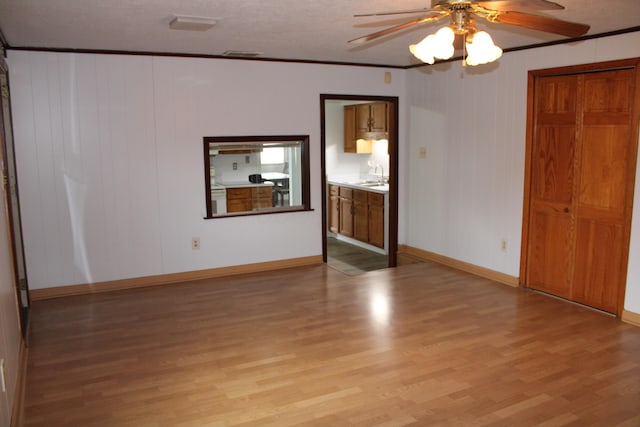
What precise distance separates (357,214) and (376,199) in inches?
22.8

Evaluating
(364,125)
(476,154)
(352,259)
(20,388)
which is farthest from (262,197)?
(20,388)

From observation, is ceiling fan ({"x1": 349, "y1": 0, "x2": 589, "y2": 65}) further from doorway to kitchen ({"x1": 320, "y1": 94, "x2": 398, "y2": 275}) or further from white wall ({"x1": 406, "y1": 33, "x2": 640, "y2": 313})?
→ doorway to kitchen ({"x1": 320, "y1": 94, "x2": 398, "y2": 275})

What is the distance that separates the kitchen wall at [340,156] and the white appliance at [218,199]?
9.81ft

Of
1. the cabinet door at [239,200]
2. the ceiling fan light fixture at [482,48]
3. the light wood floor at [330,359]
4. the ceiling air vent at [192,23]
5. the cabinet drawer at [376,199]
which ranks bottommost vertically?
the light wood floor at [330,359]

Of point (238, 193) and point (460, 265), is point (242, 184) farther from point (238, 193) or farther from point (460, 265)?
point (460, 265)

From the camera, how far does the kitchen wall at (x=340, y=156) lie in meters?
8.56

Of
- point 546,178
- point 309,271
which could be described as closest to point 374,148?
point 309,271

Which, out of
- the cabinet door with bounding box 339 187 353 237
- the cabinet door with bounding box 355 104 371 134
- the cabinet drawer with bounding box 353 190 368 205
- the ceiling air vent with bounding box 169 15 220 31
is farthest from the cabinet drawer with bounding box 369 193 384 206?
the ceiling air vent with bounding box 169 15 220 31

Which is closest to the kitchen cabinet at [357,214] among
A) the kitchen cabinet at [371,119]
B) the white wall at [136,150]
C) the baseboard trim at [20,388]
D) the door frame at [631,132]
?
the kitchen cabinet at [371,119]

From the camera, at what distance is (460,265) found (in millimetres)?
5879

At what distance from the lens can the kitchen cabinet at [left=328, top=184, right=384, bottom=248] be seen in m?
7.38

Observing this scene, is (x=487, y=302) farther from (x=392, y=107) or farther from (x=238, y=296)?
(x=392, y=107)

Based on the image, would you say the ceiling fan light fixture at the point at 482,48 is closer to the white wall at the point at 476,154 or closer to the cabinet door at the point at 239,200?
the white wall at the point at 476,154

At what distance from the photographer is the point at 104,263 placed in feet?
16.9
